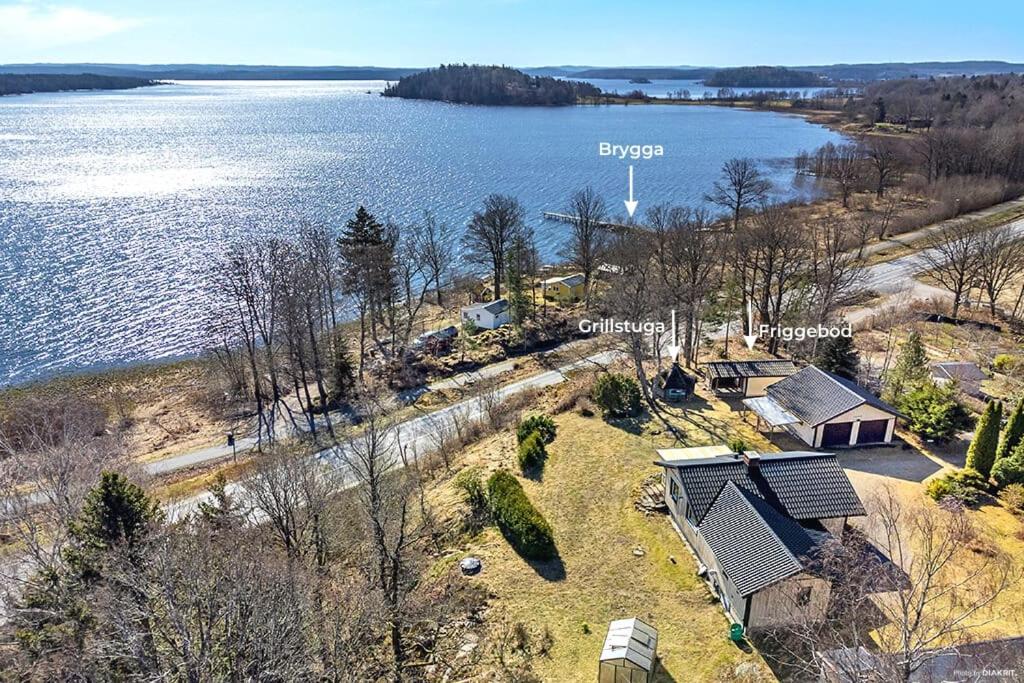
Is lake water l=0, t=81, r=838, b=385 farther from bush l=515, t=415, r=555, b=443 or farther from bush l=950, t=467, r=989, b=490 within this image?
bush l=950, t=467, r=989, b=490

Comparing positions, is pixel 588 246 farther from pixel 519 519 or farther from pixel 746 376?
pixel 519 519

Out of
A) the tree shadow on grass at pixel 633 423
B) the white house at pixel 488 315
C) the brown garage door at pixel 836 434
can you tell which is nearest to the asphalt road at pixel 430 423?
the tree shadow on grass at pixel 633 423

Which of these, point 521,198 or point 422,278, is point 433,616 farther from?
point 521,198

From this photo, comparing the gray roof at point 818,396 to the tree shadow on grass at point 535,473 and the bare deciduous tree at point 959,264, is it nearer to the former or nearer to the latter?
the tree shadow on grass at point 535,473

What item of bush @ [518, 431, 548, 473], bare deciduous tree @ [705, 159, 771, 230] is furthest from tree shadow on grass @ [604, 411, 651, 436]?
bare deciduous tree @ [705, 159, 771, 230]

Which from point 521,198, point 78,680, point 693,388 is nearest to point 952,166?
point 521,198

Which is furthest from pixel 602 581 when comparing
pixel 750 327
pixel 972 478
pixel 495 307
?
pixel 495 307
